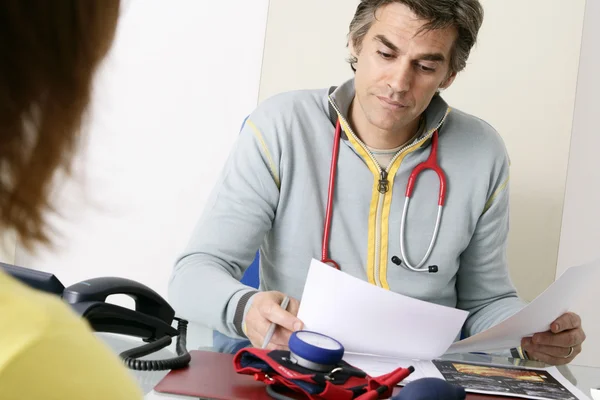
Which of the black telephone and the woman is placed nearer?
the woman

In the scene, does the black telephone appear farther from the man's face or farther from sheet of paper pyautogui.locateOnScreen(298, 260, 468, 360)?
the man's face

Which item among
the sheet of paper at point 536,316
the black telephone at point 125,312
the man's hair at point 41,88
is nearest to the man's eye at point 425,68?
the sheet of paper at point 536,316

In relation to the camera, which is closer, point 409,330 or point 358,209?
point 409,330

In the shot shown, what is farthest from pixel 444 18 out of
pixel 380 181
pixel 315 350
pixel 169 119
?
pixel 169 119

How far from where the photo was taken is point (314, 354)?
3.21ft

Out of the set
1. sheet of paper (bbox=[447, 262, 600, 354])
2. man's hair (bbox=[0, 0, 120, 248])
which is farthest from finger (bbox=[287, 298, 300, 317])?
man's hair (bbox=[0, 0, 120, 248])

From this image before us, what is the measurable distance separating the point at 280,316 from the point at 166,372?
0.77 ft

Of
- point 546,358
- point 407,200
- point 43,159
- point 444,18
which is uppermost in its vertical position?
point 444,18

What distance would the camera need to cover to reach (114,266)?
9.00 feet

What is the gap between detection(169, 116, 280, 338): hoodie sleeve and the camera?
4.45 feet

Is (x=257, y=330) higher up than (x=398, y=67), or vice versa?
(x=398, y=67)

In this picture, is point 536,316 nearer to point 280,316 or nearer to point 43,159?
point 280,316

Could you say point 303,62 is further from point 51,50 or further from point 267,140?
point 51,50

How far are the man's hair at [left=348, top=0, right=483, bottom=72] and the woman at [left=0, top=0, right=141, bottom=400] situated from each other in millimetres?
1326
